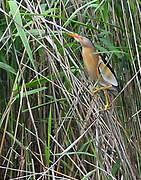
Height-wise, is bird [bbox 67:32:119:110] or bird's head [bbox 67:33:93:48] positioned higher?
bird's head [bbox 67:33:93:48]

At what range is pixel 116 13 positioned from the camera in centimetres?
104

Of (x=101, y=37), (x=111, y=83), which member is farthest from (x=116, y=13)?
(x=111, y=83)

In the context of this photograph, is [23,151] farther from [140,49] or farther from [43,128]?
[140,49]

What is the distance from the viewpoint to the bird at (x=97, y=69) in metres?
0.99

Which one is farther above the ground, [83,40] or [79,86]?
[83,40]

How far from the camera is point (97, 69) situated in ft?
3.33

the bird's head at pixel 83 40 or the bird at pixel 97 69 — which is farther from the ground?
the bird's head at pixel 83 40

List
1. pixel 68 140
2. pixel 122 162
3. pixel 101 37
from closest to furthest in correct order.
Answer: pixel 122 162 → pixel 101 37 → pixel 68 140

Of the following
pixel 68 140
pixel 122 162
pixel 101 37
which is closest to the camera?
pixel 122 162

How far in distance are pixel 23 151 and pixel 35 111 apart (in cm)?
14

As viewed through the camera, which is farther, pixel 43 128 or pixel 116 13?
pixel 43 128

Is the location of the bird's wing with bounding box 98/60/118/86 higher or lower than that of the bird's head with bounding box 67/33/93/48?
lower

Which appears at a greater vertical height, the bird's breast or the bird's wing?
the bird's breast

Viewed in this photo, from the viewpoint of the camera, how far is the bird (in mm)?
986
